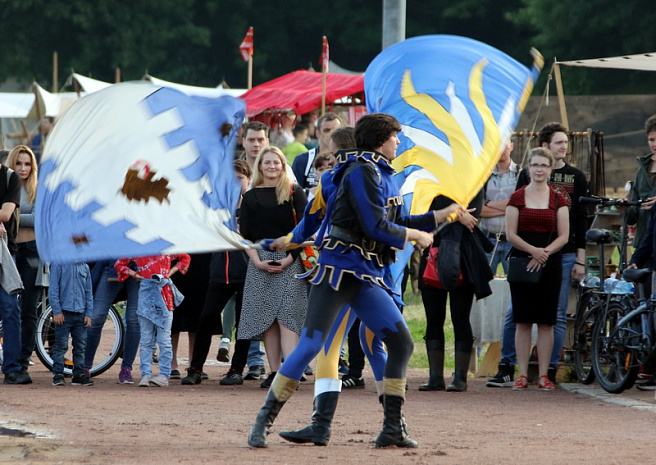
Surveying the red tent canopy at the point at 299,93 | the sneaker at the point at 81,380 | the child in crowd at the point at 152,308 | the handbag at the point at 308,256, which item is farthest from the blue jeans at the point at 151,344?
the red tent canopy at the point at 299,93

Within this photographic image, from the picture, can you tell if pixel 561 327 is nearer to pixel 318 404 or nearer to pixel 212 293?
pixel 212 293

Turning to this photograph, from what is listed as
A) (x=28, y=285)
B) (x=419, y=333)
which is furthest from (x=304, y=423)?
(x=419, y=333)

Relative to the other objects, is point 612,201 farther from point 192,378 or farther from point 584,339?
point 192,378

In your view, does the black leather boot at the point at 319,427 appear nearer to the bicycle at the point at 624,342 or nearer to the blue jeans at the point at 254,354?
the bicycle at the point at 624,342

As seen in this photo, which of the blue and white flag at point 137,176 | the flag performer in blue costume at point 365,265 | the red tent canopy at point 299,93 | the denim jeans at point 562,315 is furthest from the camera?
the red tent canopy at point 299,93

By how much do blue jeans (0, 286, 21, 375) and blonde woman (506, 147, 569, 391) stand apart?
4.22m

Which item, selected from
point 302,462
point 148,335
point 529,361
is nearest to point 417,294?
point 529,361

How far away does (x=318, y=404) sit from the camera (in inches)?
267

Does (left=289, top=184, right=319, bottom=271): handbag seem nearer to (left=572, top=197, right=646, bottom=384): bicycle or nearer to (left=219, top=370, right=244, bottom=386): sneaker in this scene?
(left=219, top=370, right=244, bottom=386): sneaker

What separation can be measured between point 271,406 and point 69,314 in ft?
12.5

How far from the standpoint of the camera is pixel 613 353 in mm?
9602

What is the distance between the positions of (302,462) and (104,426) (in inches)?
73.8

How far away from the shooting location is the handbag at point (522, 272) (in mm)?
9805

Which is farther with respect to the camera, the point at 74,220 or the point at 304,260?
the point at 304,260
